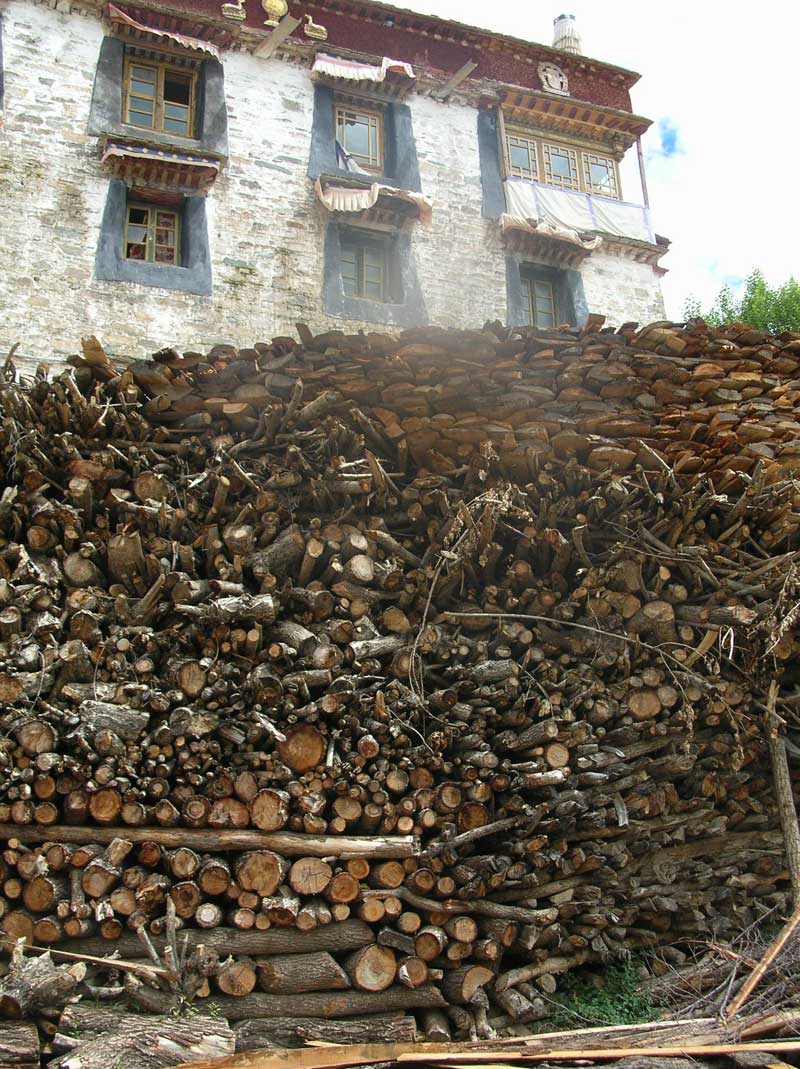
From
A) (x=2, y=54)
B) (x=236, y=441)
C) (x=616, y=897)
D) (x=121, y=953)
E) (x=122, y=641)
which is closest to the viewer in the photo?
(x=121, y=953)

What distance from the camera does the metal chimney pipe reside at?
18.3 meters

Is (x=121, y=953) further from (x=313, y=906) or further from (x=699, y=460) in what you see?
(x=699, y=460)

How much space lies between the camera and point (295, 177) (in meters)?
13.9

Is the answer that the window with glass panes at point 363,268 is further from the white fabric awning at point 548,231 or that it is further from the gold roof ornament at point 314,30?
the gold roof ornament at point 314,30

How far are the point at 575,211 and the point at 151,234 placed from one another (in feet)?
22.8

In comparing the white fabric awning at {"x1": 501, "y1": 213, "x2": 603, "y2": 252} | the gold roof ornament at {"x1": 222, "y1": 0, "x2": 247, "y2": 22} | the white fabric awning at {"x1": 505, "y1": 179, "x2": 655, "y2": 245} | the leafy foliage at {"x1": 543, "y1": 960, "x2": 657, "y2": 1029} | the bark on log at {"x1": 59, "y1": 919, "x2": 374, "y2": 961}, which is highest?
the gold roof ornament at {"x1": 222, "y1": 0, "x2": 247, "y2": 22}

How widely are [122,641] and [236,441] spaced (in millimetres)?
2453

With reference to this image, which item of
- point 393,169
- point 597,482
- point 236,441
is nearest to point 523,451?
point 597,482

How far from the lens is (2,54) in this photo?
12742 millimetres

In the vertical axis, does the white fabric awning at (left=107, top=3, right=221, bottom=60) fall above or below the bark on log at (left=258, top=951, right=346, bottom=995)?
above

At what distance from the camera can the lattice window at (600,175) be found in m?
16.1

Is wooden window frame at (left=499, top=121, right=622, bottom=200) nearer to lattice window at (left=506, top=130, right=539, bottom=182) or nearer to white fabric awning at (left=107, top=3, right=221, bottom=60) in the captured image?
lattice window at (left=506, top=130, right=539, bottom=182)

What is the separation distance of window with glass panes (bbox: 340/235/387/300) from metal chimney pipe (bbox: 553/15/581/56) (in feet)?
24.0

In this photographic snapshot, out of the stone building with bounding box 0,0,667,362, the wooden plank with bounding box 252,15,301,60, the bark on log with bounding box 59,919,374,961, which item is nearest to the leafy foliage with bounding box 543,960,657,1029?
the bark on log with bounding box 59,919,374,961
